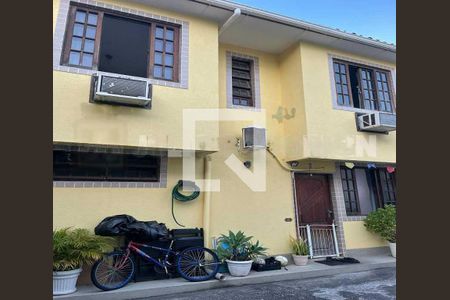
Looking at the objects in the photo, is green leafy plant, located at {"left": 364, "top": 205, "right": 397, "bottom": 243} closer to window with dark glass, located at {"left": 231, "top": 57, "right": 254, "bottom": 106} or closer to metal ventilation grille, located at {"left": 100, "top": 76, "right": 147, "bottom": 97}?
window with dark glass, located at {"left": 231, "top": 57, "right": 254, "bottom": 106}

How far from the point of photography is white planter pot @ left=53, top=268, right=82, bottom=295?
468cm

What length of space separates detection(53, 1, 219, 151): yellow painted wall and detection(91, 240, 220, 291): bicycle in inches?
75.4

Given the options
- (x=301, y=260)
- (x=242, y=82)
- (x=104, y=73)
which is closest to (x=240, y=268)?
(x=301, y=260)

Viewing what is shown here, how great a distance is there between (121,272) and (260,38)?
237 inches

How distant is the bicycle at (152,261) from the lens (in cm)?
509

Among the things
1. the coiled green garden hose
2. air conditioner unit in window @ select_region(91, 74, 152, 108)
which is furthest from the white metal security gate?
air conditioner unit in window @ select_region(91, 74, 152, 108)

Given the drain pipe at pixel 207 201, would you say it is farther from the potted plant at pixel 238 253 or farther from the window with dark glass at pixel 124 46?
the window with dark glass at pixel 124 46

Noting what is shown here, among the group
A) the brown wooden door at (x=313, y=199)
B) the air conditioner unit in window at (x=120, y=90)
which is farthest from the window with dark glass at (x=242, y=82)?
the air conditioner unit in window at (x=120, y=90)

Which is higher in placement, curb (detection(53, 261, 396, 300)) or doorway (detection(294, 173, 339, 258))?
doorway (detection(294, 173, 339, 258))

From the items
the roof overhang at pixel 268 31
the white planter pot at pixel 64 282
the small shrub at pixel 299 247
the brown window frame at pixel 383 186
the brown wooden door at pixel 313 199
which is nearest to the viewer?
the white planter pot at pixel 64 282

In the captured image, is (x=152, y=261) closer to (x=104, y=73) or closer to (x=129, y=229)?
(x=129, y=229)

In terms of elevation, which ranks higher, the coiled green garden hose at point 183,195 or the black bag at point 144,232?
the coiled green garden hose at point 183,195

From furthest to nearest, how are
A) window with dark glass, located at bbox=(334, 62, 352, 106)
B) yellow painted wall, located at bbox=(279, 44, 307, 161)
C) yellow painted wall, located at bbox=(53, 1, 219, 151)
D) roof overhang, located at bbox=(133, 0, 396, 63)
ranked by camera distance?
window with dark glass, located at bbox=(334, 62, 352, 106), yellow painted wall, located at bbox=(279, 44, 307, 161), roof overhang, located at bbox=(133, 0, 396, 63), yellow painted wall, located at bbox=(53, 1, 219, 151)

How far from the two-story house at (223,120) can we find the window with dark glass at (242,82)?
4cm
